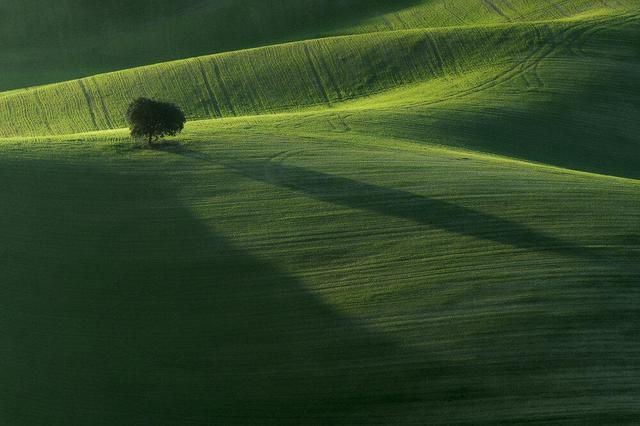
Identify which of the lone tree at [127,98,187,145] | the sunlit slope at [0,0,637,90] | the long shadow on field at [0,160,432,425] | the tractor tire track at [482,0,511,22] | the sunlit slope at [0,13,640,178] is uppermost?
the sunlit slope at [0,0,637,90]

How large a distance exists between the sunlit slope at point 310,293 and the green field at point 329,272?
0.18 ft

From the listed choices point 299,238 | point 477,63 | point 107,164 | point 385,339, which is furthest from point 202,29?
point 385,339

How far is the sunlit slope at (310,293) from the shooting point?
18500 mm

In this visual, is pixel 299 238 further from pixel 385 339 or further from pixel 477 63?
pixel 477 63

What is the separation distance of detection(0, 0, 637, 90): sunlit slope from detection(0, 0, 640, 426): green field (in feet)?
82.4

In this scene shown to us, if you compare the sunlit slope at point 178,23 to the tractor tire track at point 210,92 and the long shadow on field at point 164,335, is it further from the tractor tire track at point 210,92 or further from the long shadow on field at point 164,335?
the long shadow on field at point 164,335

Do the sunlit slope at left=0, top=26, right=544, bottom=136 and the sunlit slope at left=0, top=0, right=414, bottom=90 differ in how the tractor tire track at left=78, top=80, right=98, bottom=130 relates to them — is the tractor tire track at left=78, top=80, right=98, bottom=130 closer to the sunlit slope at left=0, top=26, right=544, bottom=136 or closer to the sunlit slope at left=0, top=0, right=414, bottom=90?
the sunlit slope at left=0, top=26, right=544, bottom=136

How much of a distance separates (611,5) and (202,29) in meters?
28.7

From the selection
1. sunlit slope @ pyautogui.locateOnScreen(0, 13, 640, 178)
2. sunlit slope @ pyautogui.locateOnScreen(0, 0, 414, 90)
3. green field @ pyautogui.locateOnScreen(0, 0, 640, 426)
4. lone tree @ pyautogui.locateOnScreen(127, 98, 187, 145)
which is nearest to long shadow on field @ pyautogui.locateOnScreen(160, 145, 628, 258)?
green field @ pyautogui.locateOnScreen(0, 0, 640, 426)

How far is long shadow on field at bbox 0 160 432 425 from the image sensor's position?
1856cm

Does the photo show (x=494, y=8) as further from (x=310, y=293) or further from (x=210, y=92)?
(x=310, y=293)

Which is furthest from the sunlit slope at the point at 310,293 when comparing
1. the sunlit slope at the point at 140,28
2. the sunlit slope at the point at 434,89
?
the sunlit slope at the point at 140,28

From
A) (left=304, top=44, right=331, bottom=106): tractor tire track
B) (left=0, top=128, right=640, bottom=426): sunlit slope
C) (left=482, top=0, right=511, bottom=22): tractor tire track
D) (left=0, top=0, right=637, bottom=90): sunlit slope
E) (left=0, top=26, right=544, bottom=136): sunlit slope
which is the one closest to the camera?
(left=0, top=128, right=640, bottom=426): sunlit slope

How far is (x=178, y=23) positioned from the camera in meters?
64.6
